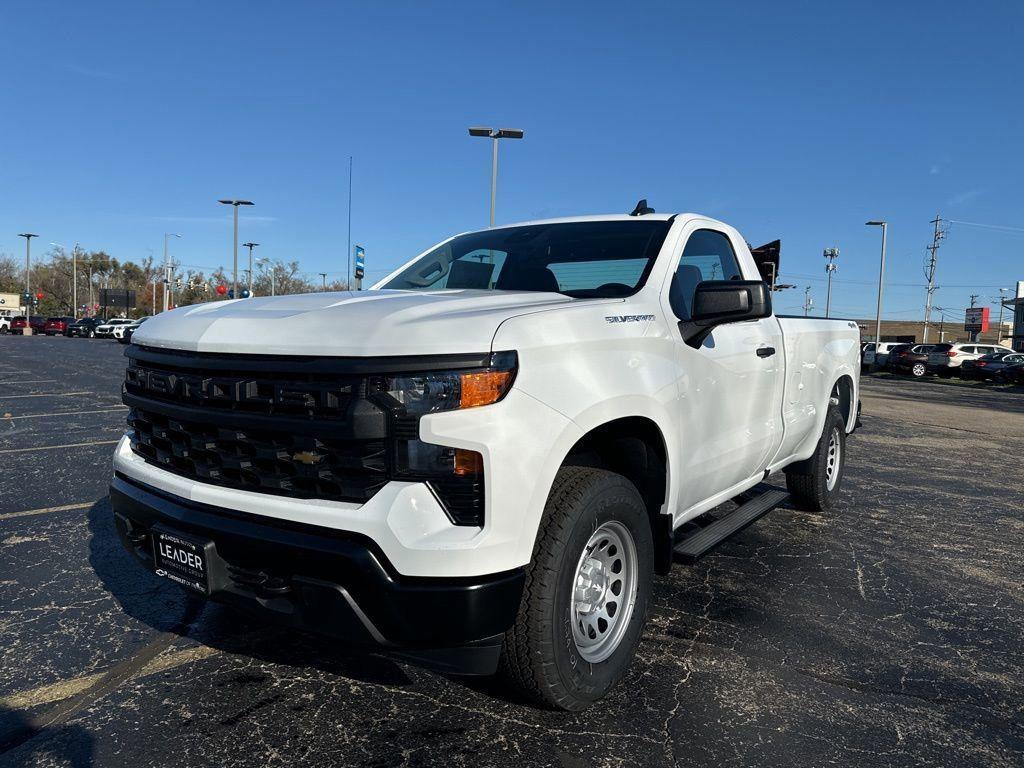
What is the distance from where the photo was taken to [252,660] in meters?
2.92

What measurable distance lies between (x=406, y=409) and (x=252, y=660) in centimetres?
157

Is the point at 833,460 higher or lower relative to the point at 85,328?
higher

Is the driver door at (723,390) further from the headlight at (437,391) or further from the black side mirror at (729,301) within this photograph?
the headlight at (437,391)

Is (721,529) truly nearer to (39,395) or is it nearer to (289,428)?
(289,428)

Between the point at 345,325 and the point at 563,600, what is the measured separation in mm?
1115

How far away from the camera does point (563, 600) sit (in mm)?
2303

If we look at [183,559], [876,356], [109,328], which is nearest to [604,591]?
[183,559]

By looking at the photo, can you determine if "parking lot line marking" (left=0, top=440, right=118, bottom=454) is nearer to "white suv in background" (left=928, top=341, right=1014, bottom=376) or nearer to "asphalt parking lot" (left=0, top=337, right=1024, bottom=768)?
"asphalt parking lot" (left=0, top=337, right=1024, bottom=768)

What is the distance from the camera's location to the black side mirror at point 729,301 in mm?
2904

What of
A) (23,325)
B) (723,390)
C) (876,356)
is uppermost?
(723,390)

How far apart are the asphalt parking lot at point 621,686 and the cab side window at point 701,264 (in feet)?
5.15

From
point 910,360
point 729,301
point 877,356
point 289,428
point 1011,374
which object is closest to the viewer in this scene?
point 289,428

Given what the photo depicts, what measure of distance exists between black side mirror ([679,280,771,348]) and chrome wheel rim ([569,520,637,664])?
974 millimetres

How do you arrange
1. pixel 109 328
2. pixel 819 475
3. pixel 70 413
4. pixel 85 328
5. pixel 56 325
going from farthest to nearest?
pixel 56 325
pixel 85 328
pixel 109 328
pixel 70 413
pixel 819 475
